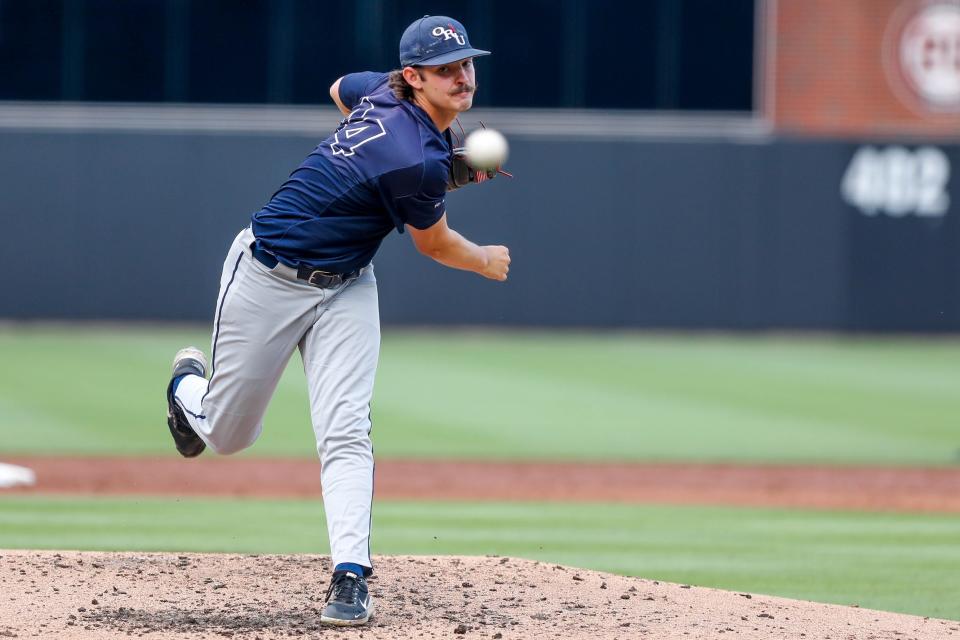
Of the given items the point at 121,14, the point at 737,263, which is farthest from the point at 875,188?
the point at 121,14

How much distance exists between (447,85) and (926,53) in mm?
18620

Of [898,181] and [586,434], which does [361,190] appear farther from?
[898,181]

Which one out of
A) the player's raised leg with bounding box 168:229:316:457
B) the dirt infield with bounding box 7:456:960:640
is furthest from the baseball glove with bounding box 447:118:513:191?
the dirt infield with bounding box 7:456:960:640

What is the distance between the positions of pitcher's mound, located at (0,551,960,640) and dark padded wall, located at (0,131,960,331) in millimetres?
13809

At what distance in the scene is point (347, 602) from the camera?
16.0ft

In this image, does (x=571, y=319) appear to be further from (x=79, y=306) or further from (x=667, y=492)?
(x=667, y=492)

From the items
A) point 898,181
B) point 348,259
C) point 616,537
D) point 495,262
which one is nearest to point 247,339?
point 348,259

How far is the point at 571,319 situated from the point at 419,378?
17.0 feet

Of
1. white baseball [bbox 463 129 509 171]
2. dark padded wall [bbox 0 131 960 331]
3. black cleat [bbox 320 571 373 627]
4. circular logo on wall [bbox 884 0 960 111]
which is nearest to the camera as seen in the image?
black cleat [bbox 320 571 373 627]

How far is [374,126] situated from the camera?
500 centimetres

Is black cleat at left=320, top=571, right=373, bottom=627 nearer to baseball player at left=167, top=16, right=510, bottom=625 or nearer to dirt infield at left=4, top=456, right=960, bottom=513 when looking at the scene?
baseball player at left=167, top=16, right=510, bottom=625

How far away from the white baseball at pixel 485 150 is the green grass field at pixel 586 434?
2180 mm

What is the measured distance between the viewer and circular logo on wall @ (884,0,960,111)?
72.5 feet

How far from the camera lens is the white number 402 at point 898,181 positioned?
67.5 ft
